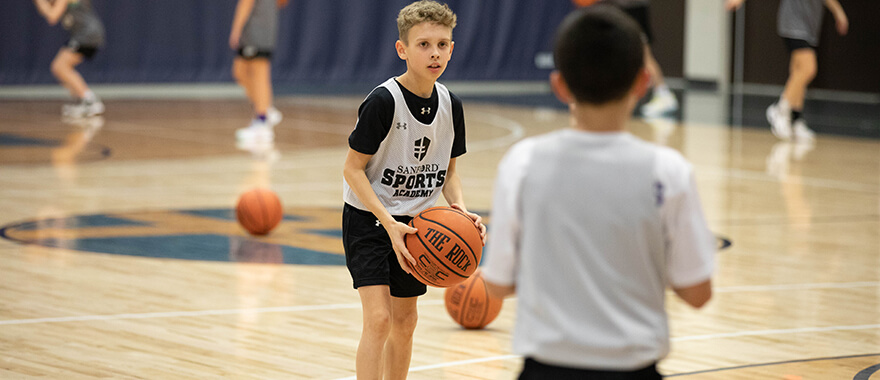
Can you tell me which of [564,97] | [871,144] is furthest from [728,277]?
[871,144]

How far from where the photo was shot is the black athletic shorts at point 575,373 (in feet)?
6.69

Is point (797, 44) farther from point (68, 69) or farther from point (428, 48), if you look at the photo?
point (428, 48)

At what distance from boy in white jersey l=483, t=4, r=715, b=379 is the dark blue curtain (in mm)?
15121

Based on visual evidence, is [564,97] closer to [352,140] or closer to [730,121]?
[352,140]

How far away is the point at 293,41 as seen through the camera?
18.4m

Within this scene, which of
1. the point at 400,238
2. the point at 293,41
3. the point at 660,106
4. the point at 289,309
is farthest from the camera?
the point at 293,41

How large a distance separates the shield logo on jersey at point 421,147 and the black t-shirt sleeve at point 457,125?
0.13 metres

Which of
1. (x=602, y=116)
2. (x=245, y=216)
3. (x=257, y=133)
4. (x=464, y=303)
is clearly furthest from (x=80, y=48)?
(x=602, y=116)

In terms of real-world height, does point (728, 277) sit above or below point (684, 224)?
below

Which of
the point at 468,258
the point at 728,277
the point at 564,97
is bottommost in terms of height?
the point at 728,277

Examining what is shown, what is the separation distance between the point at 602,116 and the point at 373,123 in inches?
52.1

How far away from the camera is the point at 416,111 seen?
3365mm

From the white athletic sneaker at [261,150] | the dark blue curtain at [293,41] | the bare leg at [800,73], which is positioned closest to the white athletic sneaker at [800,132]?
the bare leg at [800,73]

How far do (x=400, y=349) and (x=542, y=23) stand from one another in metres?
17.7
